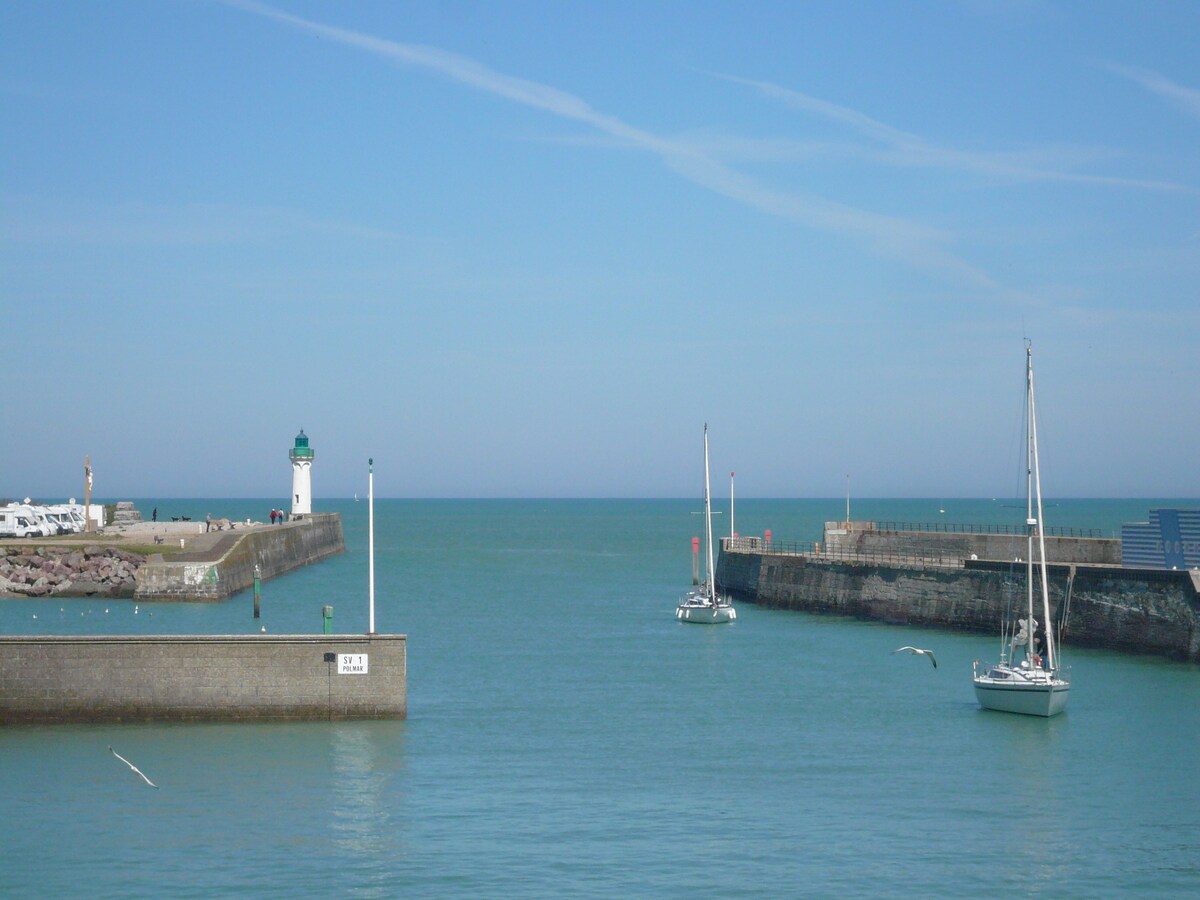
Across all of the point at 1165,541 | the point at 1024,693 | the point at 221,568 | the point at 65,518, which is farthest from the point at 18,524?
the point at 1024,693

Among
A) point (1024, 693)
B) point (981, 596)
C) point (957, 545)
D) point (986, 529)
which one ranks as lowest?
point (1024, 693)

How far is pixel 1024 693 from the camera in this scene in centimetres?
3106

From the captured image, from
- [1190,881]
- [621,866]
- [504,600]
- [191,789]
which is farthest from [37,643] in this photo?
[504,600]

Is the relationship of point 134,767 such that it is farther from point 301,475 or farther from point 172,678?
→ point 301,475

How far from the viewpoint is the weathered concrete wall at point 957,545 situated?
49.5 metres

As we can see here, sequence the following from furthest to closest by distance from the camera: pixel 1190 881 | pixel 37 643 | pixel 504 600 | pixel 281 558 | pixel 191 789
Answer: pixel 281 558, pixel 504 600, pixel 37 643, pixel 191 789, pixel 1190 881

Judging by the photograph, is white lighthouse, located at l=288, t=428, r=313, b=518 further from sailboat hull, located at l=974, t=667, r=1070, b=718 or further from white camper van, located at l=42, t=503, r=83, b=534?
sailboat hull, located at l=974, t=667, r=1070, b=718

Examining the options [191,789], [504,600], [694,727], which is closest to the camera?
[191,789]

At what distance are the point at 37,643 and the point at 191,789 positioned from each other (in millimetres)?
4604

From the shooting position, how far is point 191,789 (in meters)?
22.8

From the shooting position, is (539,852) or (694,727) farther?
(694,727)

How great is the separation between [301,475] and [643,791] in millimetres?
78735

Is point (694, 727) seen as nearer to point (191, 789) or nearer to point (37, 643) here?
point (191, 789)

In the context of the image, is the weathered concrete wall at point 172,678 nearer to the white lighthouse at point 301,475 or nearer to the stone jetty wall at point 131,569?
the stone jetty wall at point 131,569
